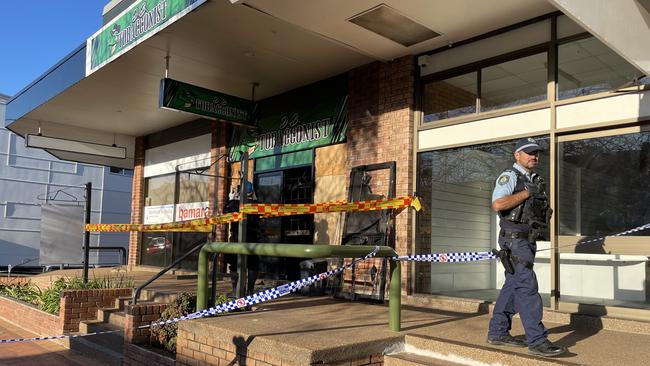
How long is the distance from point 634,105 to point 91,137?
14.1 metres

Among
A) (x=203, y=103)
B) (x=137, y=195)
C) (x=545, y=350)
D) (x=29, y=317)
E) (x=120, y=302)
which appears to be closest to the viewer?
(x=545, y=350)

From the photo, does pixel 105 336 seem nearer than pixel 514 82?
No

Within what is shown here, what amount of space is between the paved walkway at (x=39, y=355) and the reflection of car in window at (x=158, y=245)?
663 cm

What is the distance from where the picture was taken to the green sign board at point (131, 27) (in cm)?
738

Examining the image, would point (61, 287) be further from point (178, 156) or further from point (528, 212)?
point (528, 212)

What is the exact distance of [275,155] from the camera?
10.9 m

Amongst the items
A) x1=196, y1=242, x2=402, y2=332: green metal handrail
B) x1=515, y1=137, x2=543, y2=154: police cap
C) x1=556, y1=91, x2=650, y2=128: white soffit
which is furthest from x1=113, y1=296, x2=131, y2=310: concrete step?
x1=556, y1=91, x2=650, y2=128: white soffit

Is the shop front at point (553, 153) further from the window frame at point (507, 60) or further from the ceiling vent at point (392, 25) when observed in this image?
the ceiling vent at point (392, 25)

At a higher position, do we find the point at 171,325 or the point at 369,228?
the point at 369,228

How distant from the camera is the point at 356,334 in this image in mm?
4645

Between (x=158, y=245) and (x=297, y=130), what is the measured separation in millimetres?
6542

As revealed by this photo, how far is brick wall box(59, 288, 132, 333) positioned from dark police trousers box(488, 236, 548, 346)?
6.16 m

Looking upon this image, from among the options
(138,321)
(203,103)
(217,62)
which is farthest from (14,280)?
(138,321)

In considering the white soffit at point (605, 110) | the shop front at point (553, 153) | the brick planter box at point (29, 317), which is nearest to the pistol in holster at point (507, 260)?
the shop front at point (553, 153)
